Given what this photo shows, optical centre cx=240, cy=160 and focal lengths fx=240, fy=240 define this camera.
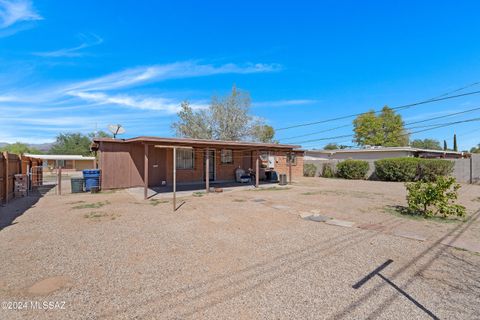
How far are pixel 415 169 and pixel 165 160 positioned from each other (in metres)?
15.8

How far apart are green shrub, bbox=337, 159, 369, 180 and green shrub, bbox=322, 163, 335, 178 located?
91cm

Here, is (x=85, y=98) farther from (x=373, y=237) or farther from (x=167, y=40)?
(x=373, y=237)

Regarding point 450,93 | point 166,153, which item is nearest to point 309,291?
point 166,153

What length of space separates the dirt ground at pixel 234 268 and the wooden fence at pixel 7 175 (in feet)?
8.73

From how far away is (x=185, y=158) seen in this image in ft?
44.1

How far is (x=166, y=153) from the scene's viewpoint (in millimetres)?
12703

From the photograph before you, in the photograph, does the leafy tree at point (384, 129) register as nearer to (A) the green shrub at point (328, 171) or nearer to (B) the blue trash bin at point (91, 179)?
(A) the green shrub at point (328, 171)

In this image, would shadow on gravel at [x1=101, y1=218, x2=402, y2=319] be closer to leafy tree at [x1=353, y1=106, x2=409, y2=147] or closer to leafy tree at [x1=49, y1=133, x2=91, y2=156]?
leafy tree at [x1=353, y1=106, x2=409, y2=147]

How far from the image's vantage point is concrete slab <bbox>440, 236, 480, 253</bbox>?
13.5 ft

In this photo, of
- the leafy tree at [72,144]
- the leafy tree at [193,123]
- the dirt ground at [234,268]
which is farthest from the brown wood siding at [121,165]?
the leafy tree at [72,144]

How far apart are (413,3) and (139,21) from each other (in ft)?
42.7

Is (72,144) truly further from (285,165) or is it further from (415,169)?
(415,169)

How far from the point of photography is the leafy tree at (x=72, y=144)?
132 ft

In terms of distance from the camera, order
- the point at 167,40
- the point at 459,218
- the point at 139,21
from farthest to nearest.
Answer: the point at 167,40 → the point at 139,21 → the point at 459,218
